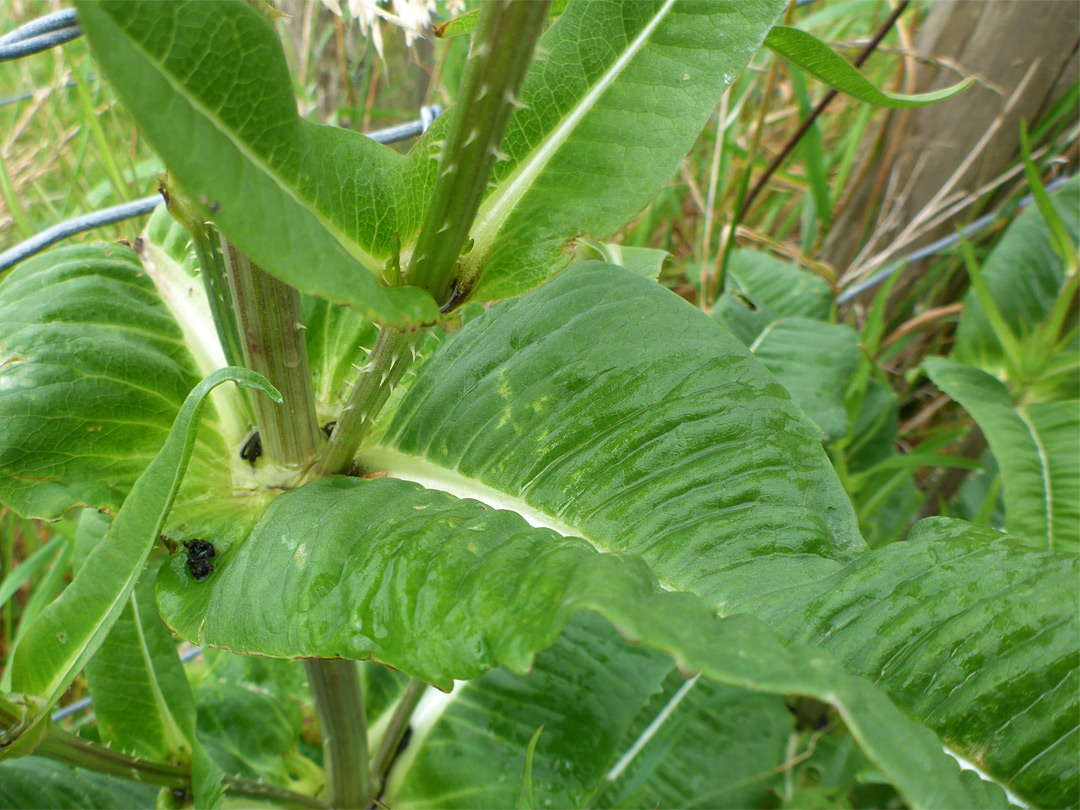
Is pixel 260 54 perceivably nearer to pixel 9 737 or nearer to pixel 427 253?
pixel 427 253

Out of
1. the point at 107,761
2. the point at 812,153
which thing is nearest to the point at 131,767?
the point at 107,761

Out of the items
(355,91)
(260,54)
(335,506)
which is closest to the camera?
(260,54)

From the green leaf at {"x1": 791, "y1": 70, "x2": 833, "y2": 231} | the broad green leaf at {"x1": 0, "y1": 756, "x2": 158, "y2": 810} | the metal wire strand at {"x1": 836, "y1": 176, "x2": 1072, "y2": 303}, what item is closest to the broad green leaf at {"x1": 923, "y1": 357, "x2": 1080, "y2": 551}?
the metal wire strand at {"x1": 836, "y1": 176, "x2": 1072, "y2": 303}

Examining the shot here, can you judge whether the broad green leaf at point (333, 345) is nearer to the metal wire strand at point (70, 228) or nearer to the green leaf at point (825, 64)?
the metal wire strand at point (70, 228)

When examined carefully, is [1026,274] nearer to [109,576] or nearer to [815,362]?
[815,362]

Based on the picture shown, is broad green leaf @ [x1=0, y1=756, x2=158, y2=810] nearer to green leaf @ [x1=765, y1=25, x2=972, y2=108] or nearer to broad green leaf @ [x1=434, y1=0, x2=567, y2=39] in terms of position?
broad green leaf @ [x1=434, y1=0, x2=567, y2=39]

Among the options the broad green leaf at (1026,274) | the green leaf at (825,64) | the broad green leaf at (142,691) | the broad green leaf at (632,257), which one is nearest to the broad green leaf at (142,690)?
the broad green leaf at (142,691)

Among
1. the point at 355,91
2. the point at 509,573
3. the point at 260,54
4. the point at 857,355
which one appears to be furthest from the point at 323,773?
the point at 355,91
